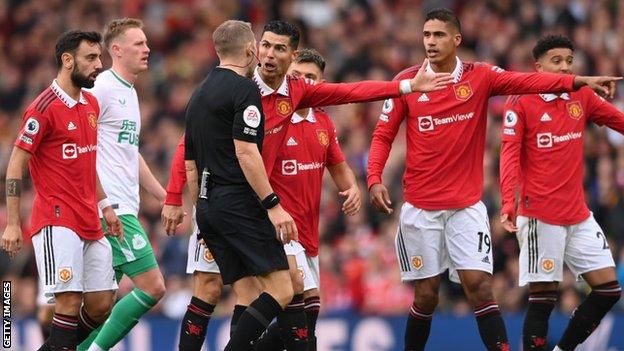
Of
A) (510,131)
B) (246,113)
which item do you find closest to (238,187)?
(246,113)

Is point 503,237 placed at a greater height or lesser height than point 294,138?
lesser

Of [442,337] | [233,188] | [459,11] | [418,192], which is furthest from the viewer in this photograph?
[459,11]

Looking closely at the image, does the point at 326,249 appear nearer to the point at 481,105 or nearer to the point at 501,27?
the point at 501,27

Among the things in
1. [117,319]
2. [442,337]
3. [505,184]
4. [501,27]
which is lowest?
[442,337]

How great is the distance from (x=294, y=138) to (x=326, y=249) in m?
6.85

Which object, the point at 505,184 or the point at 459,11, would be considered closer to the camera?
the point at 505,184

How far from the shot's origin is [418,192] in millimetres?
11711

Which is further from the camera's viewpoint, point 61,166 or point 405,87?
point 61,166

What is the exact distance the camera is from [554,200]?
12125 millimetres

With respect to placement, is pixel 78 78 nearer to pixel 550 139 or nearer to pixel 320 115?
pixel 320 115

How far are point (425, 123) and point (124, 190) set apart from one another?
2.60 m

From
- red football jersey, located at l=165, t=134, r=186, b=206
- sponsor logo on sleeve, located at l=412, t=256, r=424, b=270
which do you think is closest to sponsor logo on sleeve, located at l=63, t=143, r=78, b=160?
red football jersey, located at l=165, t=134, r=186, b=206

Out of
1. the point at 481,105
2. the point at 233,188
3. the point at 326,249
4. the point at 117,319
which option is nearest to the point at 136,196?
the point at 117,319

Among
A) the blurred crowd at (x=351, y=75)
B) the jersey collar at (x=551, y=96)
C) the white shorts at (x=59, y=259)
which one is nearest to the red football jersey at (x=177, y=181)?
the white shorts at (x=59, y=259)
